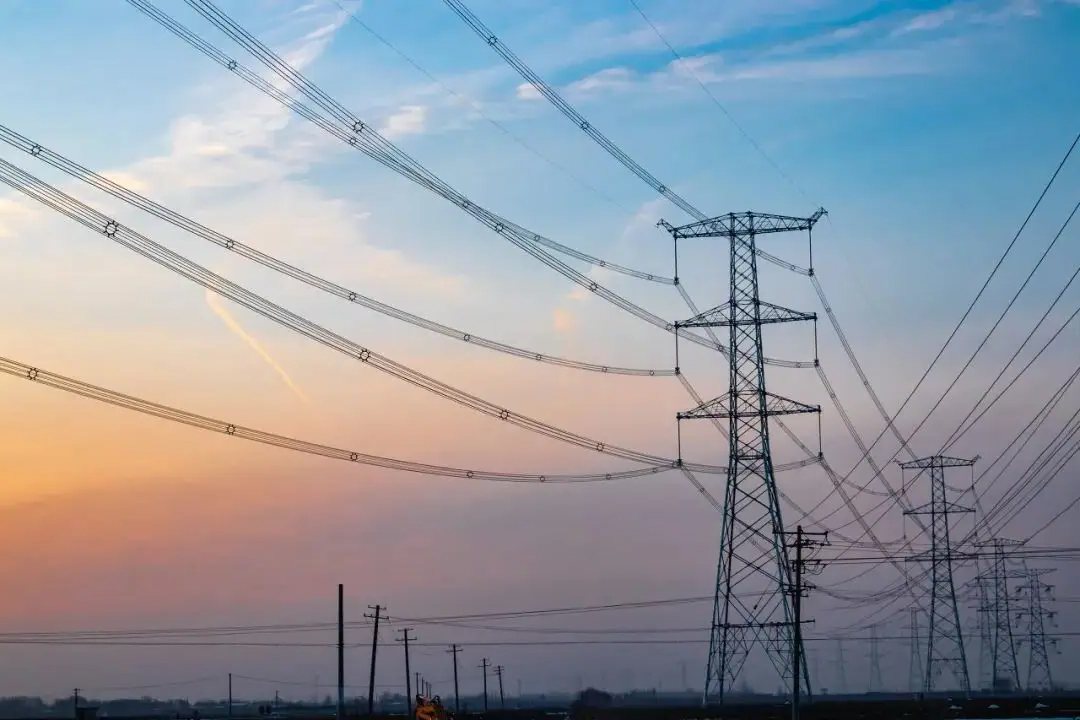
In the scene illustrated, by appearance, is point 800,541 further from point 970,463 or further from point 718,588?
point 970,463

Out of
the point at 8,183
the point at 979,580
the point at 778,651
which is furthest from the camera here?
the point at 979,580

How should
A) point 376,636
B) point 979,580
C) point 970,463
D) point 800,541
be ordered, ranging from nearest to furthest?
point 800,541 → point 376,636 → point 970,463 → point 979,580

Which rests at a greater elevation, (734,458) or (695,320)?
(695,320)

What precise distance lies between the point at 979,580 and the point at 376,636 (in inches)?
2612

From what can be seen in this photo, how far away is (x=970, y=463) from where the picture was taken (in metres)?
115

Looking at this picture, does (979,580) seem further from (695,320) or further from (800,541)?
(695,320)

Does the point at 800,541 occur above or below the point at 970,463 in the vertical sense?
below

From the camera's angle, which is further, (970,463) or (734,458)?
(970,463)

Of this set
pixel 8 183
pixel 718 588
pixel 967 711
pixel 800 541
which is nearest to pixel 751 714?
pixel 967 711

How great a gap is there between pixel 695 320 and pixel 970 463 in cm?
5681

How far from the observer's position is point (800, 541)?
7581cm

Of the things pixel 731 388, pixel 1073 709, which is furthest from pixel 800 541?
pixel 1073 709

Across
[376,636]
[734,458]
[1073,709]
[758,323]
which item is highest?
[758,323]

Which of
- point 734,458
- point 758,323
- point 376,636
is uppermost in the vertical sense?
point 758,323
